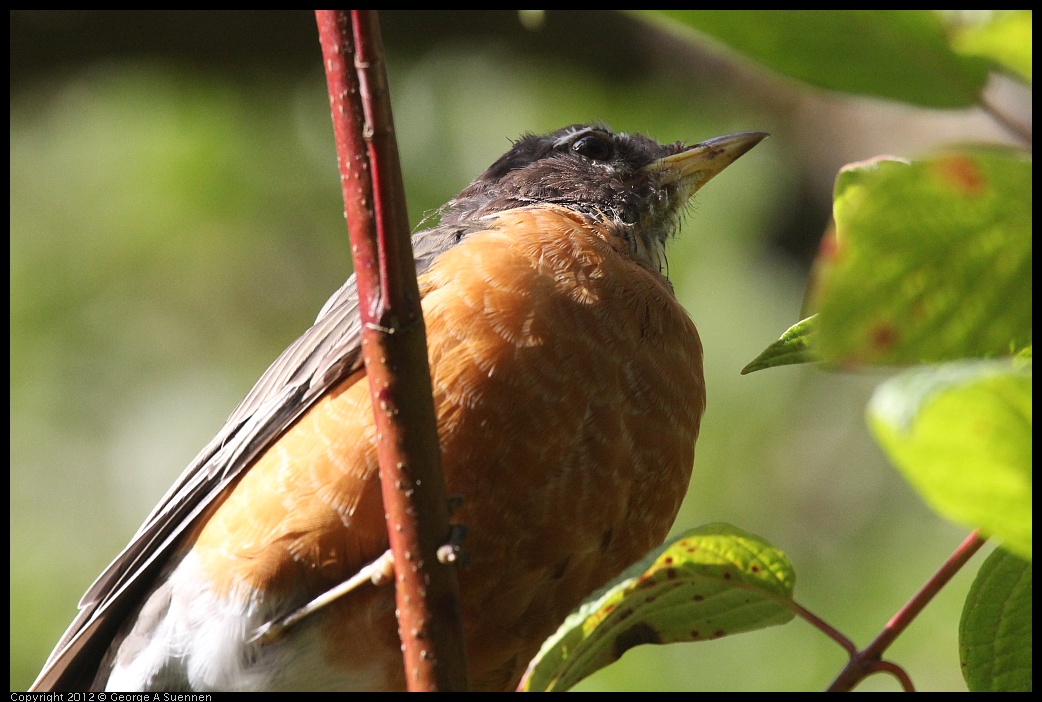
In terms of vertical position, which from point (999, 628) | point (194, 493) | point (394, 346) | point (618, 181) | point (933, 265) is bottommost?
point (194, 493)

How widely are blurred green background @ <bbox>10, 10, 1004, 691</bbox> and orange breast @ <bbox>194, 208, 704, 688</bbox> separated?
13.1 feet

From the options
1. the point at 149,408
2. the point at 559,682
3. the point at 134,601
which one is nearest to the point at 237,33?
the point at 149,408

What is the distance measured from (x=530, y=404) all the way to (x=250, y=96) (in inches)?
222

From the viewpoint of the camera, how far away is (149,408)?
930 centimetres

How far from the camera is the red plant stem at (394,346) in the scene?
5.22 feet

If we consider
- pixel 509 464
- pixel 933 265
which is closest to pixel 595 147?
pixel 509 464

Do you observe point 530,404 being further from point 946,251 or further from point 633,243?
point 946,251

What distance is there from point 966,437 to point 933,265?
161mm

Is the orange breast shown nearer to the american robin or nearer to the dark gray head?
the american robin

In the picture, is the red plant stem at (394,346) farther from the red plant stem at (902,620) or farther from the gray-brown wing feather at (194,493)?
the gray-brown wing feather at (194,493)

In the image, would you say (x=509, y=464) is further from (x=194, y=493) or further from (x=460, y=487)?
(x=194, y=493)

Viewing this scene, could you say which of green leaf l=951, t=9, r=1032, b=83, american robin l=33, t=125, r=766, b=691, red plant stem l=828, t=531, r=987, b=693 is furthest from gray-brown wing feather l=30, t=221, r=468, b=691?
green leaf l=951, t=9, r=1032, b=83

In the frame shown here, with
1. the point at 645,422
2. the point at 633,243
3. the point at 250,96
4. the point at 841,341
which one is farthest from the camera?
the point at 250,96

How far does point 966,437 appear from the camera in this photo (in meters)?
0.88
